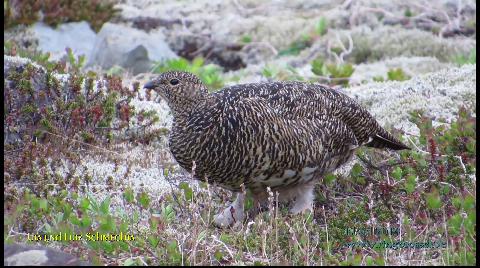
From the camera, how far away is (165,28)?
14.8m

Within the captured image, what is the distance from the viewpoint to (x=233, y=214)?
538 cm

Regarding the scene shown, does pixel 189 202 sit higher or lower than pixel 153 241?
lower

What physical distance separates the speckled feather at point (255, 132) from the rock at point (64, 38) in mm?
6372

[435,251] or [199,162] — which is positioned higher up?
[199,162]

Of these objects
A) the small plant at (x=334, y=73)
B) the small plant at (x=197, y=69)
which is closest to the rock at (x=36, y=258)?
the small plant at (x=197, y=69)

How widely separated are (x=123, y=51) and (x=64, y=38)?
1232mm

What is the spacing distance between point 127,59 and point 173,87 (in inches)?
239

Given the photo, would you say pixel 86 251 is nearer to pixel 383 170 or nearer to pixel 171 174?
pixel 171 174

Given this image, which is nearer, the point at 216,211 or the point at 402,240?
the point at 402,240

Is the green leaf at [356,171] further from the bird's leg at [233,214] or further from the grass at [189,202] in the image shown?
the bird's leg at [233,214]

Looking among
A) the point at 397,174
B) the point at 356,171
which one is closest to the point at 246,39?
the point at 356,171

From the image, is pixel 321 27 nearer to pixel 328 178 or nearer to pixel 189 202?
pixel 328 178

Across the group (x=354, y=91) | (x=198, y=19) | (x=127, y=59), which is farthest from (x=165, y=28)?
(x=354, y=91)

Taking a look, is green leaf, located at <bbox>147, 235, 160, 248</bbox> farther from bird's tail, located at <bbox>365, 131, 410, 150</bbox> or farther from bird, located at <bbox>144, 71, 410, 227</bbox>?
bird's tail, located at <bbox>365, 131, 410, 150</bbox>
